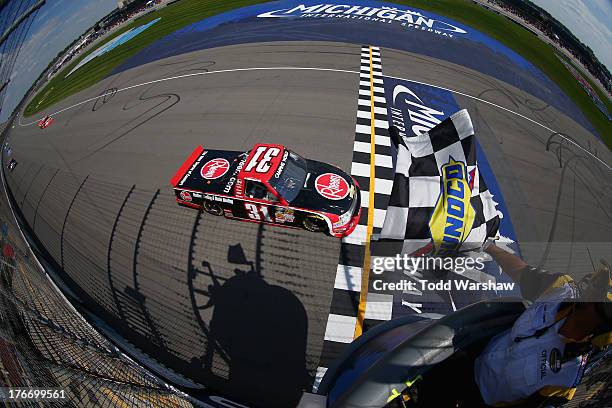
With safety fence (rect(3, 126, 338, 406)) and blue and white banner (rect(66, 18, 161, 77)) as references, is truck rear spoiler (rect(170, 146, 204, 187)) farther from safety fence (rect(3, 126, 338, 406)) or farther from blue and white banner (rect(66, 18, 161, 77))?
blue and white banner (rect(66, 18, 161, 77))

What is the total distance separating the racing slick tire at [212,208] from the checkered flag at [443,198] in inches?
100

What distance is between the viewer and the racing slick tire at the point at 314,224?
478 centimetres

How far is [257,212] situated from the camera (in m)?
5.00

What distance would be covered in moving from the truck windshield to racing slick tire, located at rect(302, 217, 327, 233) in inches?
24.3

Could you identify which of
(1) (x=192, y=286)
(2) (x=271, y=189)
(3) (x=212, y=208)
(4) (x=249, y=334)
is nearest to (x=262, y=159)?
(2) (x=271, y=189)

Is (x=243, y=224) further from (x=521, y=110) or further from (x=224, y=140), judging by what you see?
(x=521, y=110)

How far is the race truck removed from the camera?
4684 millimetres

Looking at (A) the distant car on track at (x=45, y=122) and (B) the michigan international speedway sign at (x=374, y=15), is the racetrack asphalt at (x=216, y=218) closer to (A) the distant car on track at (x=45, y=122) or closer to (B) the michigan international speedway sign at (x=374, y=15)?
(A) the distant car on track at (x=45, y=122)

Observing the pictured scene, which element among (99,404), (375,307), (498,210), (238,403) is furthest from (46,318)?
(498,210)

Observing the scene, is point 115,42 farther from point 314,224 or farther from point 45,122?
point 314,224

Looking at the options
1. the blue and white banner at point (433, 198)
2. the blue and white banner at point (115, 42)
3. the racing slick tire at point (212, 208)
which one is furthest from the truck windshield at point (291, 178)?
the blue and white banner at point (115, 42)

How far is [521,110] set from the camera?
14.4 ft

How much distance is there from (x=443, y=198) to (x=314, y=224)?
213 cm

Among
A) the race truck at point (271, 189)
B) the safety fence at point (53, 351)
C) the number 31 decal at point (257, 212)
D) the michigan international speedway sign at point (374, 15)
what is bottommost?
the safety fence at point (53, 351)
